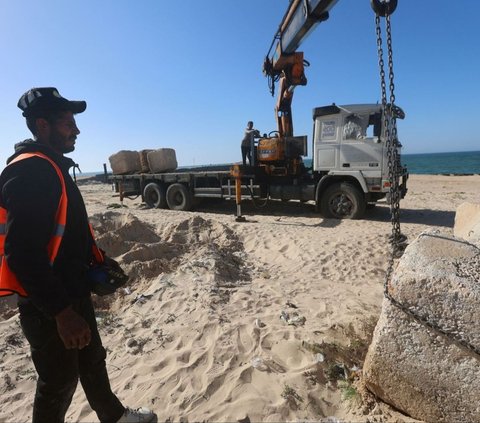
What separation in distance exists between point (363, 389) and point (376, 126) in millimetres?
7101

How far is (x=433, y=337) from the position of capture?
6.74ft

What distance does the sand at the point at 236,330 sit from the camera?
97.0 inches

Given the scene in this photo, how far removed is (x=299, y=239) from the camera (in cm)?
694

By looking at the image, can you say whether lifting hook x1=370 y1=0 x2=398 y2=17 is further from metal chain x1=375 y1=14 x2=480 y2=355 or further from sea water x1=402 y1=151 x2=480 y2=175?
sea water x1=402 y1=151 x2=480 y2=175

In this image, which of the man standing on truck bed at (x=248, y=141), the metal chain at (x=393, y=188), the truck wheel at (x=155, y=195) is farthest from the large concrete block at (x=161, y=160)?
the metal chain at (x=393, y=188)

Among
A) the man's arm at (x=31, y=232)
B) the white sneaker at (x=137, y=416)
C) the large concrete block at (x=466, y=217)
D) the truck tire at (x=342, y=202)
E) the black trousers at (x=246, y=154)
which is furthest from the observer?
the black trousers at (x=246, y=154)

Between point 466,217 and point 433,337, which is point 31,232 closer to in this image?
point 433,337

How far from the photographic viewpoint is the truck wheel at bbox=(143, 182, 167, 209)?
1208 cm

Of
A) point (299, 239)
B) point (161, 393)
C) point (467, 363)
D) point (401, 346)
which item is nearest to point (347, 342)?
point (401, 346)

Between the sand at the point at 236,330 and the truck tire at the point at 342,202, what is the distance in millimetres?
1744

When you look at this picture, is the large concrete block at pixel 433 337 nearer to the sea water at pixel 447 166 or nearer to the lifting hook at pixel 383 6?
the lifting hook at pixel 383 6

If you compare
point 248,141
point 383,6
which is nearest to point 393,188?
point 383,6

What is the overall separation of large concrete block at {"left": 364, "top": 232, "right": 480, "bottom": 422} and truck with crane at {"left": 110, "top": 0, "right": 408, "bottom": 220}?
5.37m

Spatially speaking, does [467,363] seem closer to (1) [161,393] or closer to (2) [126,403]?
(1) [161,393]
